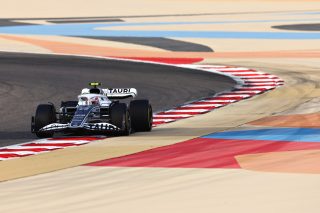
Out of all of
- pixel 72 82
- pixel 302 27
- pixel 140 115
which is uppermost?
pixel 302 27

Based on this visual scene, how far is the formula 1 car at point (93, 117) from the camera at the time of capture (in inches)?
734

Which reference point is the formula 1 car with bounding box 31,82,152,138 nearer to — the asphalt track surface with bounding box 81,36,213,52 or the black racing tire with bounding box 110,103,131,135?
the black racing tire with bounding box 110,103,131,135

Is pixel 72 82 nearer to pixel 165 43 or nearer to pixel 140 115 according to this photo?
pixel 140 115

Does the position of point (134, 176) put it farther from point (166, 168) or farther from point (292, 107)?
point (292, 107)

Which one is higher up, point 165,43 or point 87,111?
point 165,43

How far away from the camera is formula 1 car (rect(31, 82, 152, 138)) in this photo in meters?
18.6

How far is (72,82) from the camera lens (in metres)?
30.5

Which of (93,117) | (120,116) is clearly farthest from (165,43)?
(120,116)

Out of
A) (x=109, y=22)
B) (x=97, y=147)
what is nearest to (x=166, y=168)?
(x=97, y=147)

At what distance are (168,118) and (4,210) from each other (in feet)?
36.1

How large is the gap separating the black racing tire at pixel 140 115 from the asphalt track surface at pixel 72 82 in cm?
180

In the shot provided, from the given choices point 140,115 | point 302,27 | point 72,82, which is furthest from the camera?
point 302,27

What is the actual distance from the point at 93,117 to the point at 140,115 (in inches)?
38.0

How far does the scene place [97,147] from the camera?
17422 millimetres
